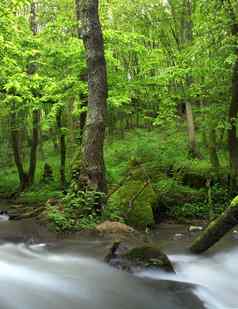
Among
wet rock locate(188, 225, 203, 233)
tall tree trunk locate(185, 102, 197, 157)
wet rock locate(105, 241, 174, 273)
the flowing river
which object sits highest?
tall tree trunk locate(185, 102, 197, 157)

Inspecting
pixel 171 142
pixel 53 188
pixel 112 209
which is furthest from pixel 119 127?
pixel 112 209

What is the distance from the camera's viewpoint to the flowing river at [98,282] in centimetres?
576

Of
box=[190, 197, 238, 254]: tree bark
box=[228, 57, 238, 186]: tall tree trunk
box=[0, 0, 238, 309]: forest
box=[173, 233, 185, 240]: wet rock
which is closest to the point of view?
box=[0, 0, 238, 309]: forest

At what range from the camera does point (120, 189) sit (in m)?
12.8

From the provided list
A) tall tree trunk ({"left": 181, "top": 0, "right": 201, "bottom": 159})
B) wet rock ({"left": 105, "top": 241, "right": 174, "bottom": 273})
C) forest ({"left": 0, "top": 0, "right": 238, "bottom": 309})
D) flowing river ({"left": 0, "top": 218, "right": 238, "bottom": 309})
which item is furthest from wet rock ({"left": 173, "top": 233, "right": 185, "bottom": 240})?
tall tree trunk ({"left": 181, "top": 0, "right": 201, "bottom": 159})

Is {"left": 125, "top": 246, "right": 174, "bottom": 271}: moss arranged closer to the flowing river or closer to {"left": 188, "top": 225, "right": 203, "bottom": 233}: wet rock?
the flowing river

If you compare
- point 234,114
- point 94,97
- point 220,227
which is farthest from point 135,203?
point 220,227

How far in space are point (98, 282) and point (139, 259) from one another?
0.76 meters

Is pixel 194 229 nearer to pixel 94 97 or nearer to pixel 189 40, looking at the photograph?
pixel 94 97

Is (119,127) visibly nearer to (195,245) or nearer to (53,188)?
(53,188)

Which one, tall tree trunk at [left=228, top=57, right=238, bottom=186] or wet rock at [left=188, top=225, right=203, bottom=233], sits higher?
tall tree trunk at [left=228, top=57, right=238, bottom=186]

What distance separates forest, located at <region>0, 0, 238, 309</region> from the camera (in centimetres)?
651

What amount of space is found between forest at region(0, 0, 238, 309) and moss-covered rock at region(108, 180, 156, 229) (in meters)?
0.03

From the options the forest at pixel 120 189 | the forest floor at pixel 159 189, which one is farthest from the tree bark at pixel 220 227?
the forest floor at pixel 159 189
